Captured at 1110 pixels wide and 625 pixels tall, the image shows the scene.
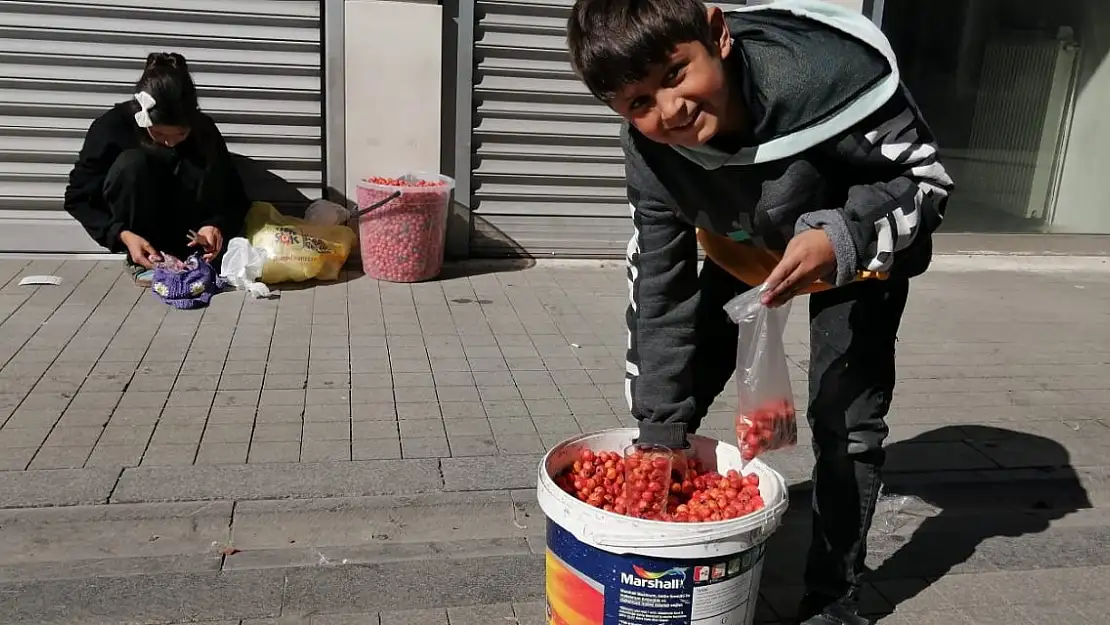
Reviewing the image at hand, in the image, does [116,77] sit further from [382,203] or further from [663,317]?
[663,317]

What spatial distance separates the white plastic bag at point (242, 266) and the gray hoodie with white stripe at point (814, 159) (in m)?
3.69

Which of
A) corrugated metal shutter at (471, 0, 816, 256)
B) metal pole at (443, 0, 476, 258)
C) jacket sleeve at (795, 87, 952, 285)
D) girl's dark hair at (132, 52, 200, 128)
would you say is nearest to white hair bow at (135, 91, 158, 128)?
girl's dark hair at (132, 52, 200, 128)

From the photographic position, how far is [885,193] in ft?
7.00

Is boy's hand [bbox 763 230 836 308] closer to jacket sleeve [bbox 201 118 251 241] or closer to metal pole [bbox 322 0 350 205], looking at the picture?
jacket sleeve [bbox 201 118 251 241]

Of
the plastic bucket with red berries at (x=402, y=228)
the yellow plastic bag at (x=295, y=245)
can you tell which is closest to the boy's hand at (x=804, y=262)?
the plastic bucket with red berries at (x=402, y=228)

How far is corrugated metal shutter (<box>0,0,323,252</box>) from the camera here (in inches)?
234

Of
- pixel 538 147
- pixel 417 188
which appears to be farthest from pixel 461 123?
Answer: pixel 417 188

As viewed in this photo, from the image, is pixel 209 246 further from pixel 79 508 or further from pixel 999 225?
pixel 999 225

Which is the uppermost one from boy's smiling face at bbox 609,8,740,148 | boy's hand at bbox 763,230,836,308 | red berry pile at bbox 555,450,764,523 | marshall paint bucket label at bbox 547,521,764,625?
boy's smiling face at bbox 609,8,740,148

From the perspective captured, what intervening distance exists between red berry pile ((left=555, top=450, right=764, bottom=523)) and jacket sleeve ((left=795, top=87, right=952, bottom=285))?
641 millimetres

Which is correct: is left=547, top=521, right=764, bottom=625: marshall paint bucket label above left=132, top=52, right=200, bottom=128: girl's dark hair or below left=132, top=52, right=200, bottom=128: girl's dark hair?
below

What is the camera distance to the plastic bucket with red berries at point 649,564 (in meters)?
2.13

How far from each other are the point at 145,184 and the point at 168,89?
2.07 feet

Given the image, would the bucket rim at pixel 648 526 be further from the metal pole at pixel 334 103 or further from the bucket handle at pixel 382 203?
the metal pole at pixel 334 103
